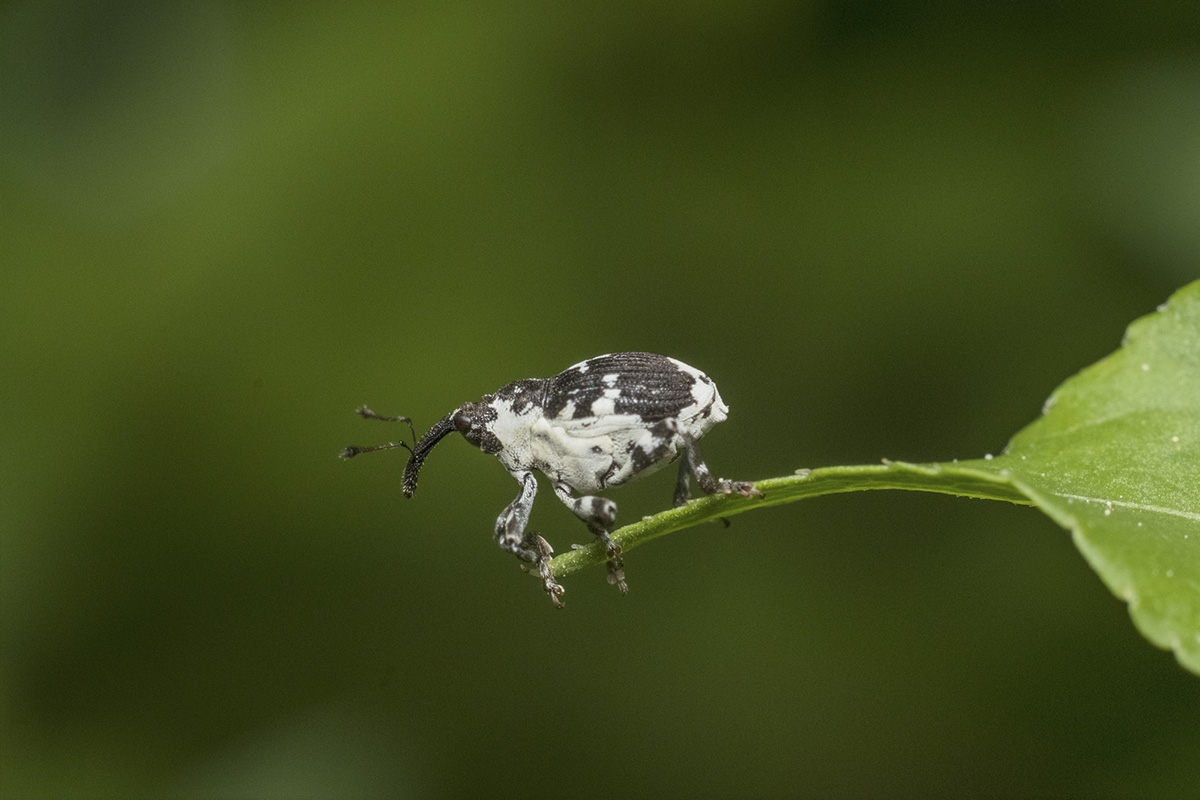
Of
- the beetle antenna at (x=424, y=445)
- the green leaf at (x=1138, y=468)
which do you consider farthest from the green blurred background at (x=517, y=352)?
the green leaf at (x=1138, y=468)

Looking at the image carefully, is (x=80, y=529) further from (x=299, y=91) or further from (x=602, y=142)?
(x=602, y=142)

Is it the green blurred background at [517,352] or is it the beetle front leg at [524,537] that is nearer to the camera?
the beetle front leg at [524,537]

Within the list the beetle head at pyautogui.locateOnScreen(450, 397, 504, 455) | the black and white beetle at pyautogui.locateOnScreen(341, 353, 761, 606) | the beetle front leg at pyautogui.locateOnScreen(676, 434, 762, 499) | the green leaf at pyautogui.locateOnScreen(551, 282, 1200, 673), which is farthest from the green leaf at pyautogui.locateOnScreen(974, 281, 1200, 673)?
the beetle head at pyautogui.locateOnScreen(450, 397, 504, 455)

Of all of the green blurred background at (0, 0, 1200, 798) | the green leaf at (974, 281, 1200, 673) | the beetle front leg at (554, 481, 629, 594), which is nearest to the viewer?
the green leaf at (974, 281, 1200, 673)

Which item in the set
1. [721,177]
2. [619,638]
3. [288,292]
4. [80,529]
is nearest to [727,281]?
[721,177]

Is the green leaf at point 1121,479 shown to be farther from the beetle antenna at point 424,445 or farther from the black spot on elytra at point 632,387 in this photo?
the beetle antenna at point 424,445

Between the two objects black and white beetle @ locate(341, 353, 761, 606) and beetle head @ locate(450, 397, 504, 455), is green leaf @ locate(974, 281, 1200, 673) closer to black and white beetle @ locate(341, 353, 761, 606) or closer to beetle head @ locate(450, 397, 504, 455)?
black and white beetle @ locate(341, 353, 761, 606)
